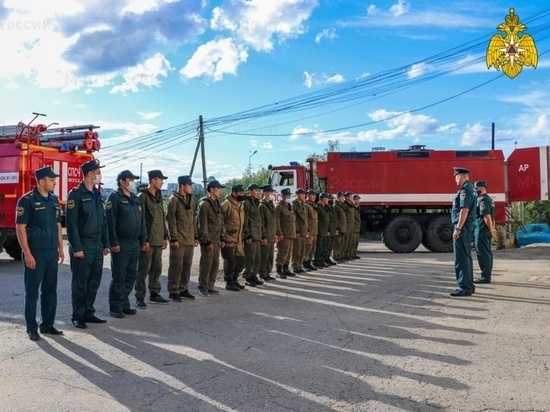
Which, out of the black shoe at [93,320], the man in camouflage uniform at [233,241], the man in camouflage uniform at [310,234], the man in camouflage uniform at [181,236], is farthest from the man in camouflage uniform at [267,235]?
the black shoe at [93,320]

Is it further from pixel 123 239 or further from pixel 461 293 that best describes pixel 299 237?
pixel 123 239

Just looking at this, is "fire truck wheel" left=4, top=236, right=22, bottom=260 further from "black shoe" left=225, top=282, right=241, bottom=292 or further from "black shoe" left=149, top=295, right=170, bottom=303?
"black shoe" left=149, top=295, right=170, bottom=303

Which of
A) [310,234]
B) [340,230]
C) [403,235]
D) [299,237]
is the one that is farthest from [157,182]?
[403,235]

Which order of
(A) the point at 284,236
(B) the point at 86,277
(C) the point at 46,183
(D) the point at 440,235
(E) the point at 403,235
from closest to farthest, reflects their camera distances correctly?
(C) the point at 46,183, (B) the point at 86,277, (A) the point at 284,236, (D) the point at 440,235, (E) the point at 403,235

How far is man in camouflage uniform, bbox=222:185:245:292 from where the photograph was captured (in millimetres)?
9383

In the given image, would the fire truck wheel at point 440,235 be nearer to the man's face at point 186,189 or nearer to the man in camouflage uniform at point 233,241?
the man in camouflage uniform at point 233,241

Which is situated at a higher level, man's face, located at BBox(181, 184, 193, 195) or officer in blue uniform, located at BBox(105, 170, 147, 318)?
man's face, located at BBox(181, 184, 193, 195)

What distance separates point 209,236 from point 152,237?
1158 millimetres

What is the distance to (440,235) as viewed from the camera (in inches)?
700

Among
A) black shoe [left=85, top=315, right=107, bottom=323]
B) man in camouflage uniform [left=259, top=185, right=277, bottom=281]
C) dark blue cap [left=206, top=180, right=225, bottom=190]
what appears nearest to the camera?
black shoe [left=85, top=315, right=107, bottom=323]

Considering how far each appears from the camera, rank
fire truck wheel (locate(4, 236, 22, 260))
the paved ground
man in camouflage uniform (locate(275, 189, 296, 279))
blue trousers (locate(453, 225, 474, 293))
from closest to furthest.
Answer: the paved ground, blue trousers (locate(453, 225, 474, 293)), man in camouflage uniform (locate(275, 189, 296, 279)), fire truck wheel (locate(4, 236, 22, 260))

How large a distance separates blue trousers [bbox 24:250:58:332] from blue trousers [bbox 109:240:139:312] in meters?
1.04

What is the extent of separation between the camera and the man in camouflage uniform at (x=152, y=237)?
25.7 feet

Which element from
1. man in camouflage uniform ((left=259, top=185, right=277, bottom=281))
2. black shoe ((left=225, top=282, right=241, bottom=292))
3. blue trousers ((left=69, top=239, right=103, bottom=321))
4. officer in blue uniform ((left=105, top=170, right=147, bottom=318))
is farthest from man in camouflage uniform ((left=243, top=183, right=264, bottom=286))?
blue trousers ((left=69, top=239, right=103, bottom=321))
